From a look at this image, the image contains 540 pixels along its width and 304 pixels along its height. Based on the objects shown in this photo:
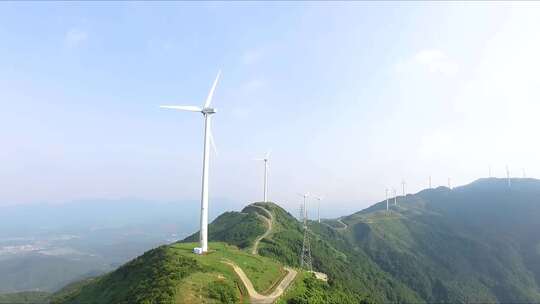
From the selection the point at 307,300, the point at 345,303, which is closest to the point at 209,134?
the point at 307,300

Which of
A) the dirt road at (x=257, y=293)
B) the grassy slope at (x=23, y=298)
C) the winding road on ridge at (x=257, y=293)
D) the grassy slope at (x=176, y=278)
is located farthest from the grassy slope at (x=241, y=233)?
the grassy slope at (x=23, y=298)

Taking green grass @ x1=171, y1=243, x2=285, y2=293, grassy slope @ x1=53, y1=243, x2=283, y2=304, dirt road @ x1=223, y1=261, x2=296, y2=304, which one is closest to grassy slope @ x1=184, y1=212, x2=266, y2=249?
green grass @ x1=171, y1=243, x2=285, y2=293

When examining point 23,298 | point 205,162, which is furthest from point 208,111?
point 23,298

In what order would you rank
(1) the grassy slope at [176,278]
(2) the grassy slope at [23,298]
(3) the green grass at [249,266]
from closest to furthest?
(1) the grassy slope at [176,278] → (3) the green grass at [249,266] → (2) the grassy slope at [23,298]

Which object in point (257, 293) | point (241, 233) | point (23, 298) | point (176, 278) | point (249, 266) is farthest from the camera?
point (241, 233)

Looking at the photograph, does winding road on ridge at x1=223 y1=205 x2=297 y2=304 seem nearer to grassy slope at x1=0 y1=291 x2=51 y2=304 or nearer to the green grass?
the green grass

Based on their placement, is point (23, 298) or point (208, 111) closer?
point (208, 111)

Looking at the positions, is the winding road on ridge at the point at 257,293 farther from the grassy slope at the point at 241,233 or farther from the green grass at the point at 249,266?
the grassy slope at the point at 241,233

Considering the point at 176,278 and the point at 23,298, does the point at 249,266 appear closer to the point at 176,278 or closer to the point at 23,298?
the point at 176,278

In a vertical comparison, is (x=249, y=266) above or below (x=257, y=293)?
above

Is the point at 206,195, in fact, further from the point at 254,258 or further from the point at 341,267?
the point at 341,267
